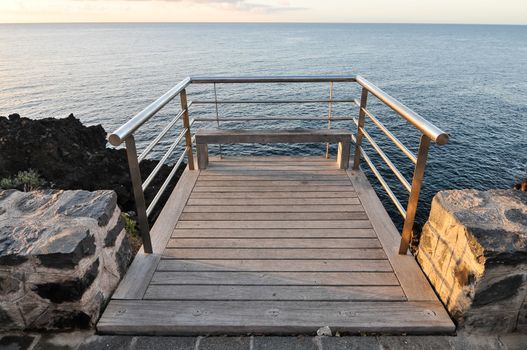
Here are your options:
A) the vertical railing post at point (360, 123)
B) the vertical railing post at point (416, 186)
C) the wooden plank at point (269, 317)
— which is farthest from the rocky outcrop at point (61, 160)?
the vertical railing post at point (416, 186)

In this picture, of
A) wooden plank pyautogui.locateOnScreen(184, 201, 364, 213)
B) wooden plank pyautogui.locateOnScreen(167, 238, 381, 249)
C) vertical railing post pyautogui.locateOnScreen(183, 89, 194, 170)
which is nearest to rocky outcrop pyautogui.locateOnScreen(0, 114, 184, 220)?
vertical railing post pyautogui.locateOnScreen(183, 89, 194, 170)

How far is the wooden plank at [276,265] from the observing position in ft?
9.22

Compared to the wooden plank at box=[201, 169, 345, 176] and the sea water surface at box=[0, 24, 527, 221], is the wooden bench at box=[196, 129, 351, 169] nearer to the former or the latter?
the wooden plank at box=[201, 169, 345, 176]

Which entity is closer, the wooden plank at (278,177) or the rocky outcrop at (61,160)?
the wooden plank at (278,177)

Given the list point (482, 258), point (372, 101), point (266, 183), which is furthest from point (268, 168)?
point (372, 101)

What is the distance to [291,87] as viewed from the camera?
27203 mm

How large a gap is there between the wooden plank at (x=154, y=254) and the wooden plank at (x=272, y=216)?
0.18 meters

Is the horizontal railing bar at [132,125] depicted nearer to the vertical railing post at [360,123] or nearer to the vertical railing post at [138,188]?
the vertical railing post at [138,188]

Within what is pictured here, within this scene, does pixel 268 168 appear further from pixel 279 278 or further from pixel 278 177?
pixel 279 278

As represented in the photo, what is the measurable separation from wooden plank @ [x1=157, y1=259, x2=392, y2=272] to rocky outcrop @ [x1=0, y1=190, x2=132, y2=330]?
56 cm

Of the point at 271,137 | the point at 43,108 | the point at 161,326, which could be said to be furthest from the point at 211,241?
the point at 43,108

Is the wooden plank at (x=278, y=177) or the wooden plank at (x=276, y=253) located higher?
the wooden plank at (x=278, y=177)

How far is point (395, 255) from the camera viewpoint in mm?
2971

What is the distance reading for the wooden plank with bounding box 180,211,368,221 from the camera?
3572mm
